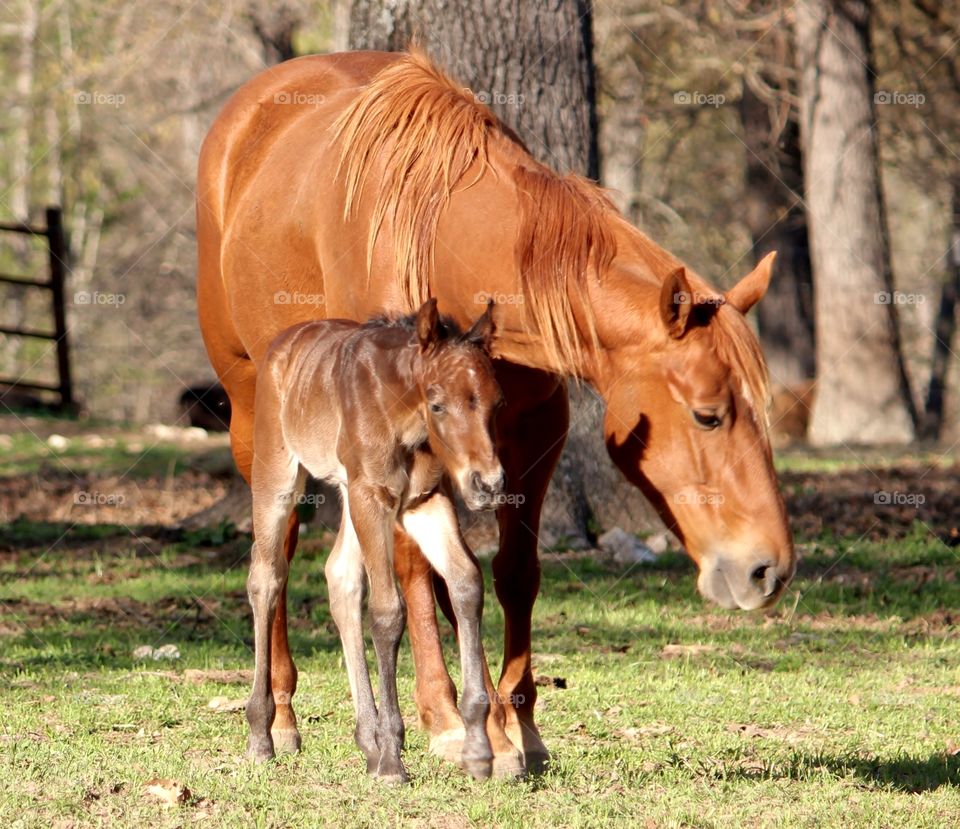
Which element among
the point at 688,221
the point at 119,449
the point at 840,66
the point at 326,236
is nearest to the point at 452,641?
the point at 326,236

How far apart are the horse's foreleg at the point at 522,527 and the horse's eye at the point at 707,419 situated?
86 centimetres

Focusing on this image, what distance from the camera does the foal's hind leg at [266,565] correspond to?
450 cm

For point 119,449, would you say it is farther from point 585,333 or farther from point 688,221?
point 688,221

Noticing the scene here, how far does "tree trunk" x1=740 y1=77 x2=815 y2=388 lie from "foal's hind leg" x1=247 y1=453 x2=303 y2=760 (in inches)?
601

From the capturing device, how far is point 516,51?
25.4ft

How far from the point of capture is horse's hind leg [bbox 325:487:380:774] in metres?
4.19

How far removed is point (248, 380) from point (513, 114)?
2.45 meters

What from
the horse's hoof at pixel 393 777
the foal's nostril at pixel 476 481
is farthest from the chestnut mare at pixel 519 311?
the foal's nostril at pixel 476 481

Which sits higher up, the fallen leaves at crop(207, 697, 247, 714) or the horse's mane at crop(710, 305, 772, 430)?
the horse's mane at crop(710, 305, 772, 430)

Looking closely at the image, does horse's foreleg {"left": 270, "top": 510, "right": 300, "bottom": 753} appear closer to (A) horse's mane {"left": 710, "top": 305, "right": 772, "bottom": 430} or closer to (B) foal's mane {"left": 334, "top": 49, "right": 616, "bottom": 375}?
(B) foal's mane {"left": 334, "top": 49, "right": 616, "bottom": 375}

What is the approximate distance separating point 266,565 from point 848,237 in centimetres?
1286

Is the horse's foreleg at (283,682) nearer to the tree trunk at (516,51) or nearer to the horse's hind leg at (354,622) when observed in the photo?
the horse's hind leg at (354,622)

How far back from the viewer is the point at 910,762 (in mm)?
4621

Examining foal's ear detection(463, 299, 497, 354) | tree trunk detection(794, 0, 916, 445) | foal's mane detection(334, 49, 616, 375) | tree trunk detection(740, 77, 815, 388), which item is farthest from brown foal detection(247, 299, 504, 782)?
tree trunk detection(740, 77, 815, 388)
